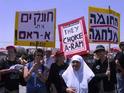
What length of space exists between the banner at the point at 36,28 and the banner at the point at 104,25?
101 centimetres

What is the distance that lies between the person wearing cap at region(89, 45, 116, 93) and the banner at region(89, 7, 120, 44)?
163 centimetres

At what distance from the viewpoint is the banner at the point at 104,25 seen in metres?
12.2

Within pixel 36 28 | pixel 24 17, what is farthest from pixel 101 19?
pixel 24 17

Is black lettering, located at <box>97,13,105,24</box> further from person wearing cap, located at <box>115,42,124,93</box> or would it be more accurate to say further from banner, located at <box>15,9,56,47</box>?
banner, located at <box>15,9,56,47</box>

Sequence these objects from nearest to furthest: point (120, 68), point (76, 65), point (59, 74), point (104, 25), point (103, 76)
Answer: point (76, 65)
point (103, 76)
point (59, 74)
point (120, 68)
point (104, 25)

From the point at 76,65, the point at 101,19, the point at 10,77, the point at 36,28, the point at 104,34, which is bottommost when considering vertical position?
the point at 10,77

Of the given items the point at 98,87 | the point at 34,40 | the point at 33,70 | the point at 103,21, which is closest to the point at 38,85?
the point at 33,70

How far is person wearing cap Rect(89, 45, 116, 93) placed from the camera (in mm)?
10461

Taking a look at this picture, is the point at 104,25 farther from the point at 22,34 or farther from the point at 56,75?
the point at 56,75

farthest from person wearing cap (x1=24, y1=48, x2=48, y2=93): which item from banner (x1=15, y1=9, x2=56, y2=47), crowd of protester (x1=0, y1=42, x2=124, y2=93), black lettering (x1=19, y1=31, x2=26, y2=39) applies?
black lettering (x1=19, y1=31, x2=26, y2=39)

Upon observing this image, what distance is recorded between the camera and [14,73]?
10336 mm

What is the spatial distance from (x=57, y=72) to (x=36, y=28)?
2079 millimetres

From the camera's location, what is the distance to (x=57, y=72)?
10.8 m

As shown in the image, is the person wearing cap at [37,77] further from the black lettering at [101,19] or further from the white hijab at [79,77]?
the black lettering at [101,19]
